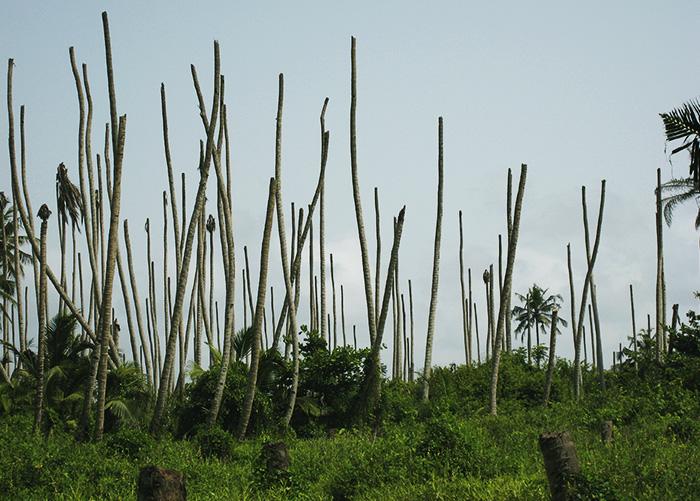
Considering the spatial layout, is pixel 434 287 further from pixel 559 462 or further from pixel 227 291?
pixel 559 462

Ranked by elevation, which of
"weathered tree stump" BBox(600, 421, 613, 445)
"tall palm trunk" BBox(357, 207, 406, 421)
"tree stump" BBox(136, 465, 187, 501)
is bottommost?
"tree stump" BBox(136, 465, 187, 501)

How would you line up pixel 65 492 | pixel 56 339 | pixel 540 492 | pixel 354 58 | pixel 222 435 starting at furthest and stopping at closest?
1. pixel 354 58
2. pixel 56 339
3. pixel 222 435
4. pixel 65 492
5. pixel 540 492

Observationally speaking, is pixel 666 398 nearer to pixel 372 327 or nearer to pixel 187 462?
pixel 372 327

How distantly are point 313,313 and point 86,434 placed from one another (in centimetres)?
1465

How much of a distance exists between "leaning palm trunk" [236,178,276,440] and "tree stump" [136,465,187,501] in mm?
11960

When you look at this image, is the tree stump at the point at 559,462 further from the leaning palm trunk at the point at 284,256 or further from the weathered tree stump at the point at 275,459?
the leaning palm trunk at the point at 284,256

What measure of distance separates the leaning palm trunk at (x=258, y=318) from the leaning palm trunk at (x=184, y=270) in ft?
5.49

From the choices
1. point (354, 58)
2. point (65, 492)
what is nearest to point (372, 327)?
point (354, 58)

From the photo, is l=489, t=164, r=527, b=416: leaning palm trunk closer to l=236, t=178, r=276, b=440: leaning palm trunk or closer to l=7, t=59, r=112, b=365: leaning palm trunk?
l=236, t=178, r=276, b=440: leaning palm trunk

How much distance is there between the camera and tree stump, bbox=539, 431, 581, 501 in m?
11.7

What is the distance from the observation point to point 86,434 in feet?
74.2

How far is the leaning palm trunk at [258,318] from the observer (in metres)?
22.9

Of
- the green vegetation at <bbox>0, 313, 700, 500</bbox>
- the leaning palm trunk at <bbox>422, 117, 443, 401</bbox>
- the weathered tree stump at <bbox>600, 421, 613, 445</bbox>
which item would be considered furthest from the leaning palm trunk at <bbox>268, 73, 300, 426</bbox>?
the weathered tree stump at <bbox>600, 421, 613, 445</bbox>

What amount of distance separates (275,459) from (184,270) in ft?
26.5
